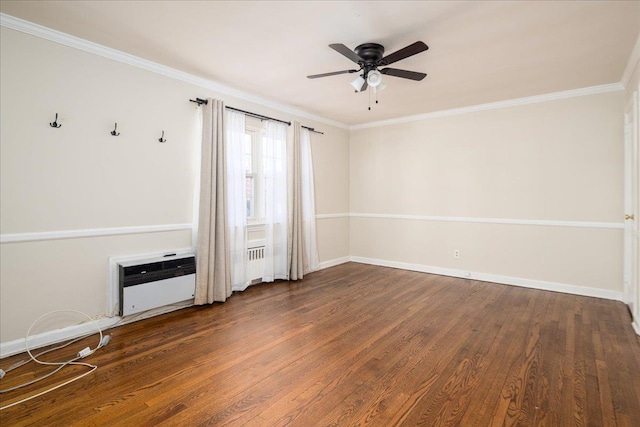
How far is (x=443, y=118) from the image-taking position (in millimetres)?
5168

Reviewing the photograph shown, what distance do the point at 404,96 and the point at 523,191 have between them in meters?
2.17

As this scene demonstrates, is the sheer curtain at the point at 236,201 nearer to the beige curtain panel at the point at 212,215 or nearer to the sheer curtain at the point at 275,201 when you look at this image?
the beige curtain panel at the point at 212,215

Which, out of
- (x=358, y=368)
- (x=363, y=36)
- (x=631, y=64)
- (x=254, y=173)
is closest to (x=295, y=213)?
(x=254, y=173)

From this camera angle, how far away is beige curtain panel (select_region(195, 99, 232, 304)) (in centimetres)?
372

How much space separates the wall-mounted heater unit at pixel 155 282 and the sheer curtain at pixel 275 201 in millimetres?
1293

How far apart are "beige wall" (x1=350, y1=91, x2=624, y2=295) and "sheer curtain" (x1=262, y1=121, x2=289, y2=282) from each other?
1.93m

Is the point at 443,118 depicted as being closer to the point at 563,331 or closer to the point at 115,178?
the point at 563,331

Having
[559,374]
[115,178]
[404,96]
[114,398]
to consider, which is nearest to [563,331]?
[559,374]

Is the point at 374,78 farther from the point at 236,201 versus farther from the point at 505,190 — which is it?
the point at 505,190

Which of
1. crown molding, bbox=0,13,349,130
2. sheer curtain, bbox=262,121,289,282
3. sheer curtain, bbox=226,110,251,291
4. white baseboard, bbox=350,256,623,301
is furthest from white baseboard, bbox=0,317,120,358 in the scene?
white baseboard, bbox=350,256,623,301

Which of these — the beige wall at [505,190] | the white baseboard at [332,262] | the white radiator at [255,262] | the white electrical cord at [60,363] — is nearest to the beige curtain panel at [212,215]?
the white radiator at [255,262]

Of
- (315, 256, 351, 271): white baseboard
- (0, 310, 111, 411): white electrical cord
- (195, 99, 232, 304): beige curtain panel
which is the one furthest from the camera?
(315, 256, 351, 271): white baseboard

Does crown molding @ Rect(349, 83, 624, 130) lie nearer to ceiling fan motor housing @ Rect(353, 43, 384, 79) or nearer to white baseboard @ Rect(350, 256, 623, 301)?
white baseboard @ Rect(350, 256, 623, 301)

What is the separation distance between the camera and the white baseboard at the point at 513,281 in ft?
13.1
